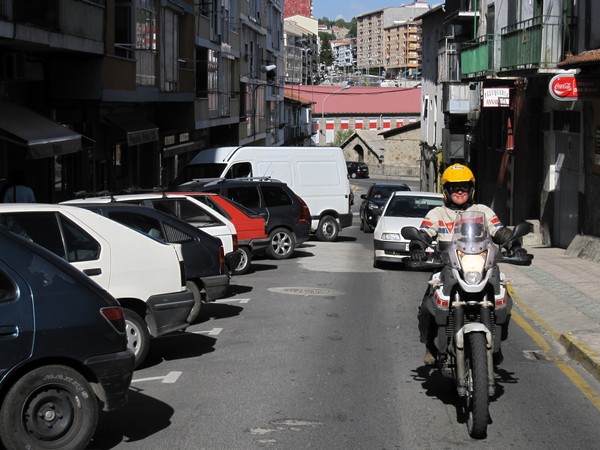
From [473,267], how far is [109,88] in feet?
54.0

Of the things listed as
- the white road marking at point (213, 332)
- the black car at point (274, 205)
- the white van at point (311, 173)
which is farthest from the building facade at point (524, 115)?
the white road marking at point (213, 332)

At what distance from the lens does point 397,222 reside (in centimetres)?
2006

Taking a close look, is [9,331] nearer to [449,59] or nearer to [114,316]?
[114,316]

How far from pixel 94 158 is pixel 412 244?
18894mm

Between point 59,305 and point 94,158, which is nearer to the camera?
point 59,305

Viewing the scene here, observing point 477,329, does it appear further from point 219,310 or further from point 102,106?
point 102,106

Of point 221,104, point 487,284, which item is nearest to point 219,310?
point 487,284

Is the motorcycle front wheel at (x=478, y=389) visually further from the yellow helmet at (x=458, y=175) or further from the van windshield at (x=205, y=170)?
the van windshield at (x=205, y=170)

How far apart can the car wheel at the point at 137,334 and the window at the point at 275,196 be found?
12433 millimetres

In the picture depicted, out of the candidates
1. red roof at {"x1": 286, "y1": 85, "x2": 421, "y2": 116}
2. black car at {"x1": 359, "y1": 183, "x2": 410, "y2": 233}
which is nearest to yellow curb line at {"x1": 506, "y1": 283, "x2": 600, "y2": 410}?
black car at {"x1": 359, "y1": 183, "x2": 410, "y2": 233}

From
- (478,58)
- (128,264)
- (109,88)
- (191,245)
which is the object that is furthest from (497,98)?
(128,264)

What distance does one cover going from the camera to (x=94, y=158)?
2619 centimetres

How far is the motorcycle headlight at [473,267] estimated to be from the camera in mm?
7254

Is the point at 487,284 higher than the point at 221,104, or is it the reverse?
the point at 221,104
